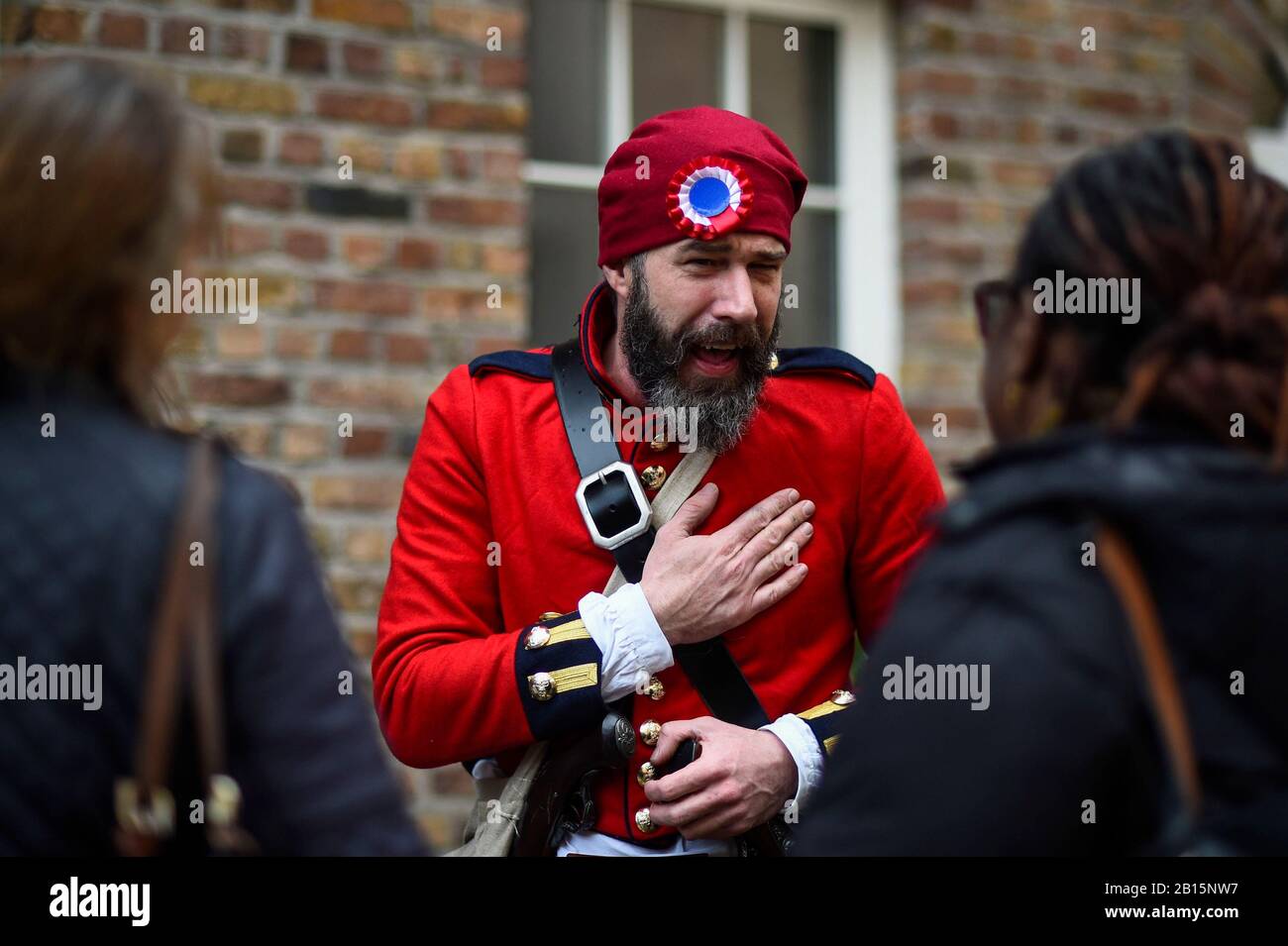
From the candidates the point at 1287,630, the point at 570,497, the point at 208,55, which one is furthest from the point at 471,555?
the point at 208,55

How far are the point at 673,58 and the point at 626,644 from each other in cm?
257

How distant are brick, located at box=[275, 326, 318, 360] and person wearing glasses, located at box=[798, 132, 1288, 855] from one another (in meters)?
2.59

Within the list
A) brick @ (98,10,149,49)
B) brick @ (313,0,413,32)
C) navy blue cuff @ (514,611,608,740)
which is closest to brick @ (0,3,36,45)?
brick @ (98,10,149,49)

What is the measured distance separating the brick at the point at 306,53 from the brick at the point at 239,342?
0.69m

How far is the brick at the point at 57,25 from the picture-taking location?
3.61 m

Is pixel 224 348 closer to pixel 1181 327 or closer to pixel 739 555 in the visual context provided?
pixel 739 555

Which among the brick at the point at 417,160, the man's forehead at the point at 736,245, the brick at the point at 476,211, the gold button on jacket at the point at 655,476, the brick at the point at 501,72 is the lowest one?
the gold button on jacket at the point at 655,476

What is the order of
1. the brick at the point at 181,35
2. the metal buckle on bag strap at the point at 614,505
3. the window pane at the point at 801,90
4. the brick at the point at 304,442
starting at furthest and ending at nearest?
the window pane at the point at 801,90 < the brick at the point at 304,442 < the brick at the point at 181,35 < the metal buckle on bag strap at the point at 614,505

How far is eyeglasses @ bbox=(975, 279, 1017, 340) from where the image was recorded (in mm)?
1741

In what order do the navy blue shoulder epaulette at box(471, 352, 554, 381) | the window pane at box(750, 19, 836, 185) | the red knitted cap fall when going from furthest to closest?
the window pane at box(750, 19, 836, 185) < the navy blue shoulder epaulette at box(471, 352, 554, 381) < the red knitted cap

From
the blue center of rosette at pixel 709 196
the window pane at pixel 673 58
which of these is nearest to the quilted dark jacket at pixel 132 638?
the blue center of rosette at pixel 709 196

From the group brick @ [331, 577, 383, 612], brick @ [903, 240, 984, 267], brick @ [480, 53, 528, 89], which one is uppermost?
brick @ [480, 53, 528, 89]

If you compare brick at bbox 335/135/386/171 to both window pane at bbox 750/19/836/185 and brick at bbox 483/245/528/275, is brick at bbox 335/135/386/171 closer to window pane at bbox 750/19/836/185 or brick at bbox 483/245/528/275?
brick at bbox 483/245/528/275

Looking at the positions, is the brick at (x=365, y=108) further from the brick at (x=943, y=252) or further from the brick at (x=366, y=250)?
the brick at (x=943, y=252)
